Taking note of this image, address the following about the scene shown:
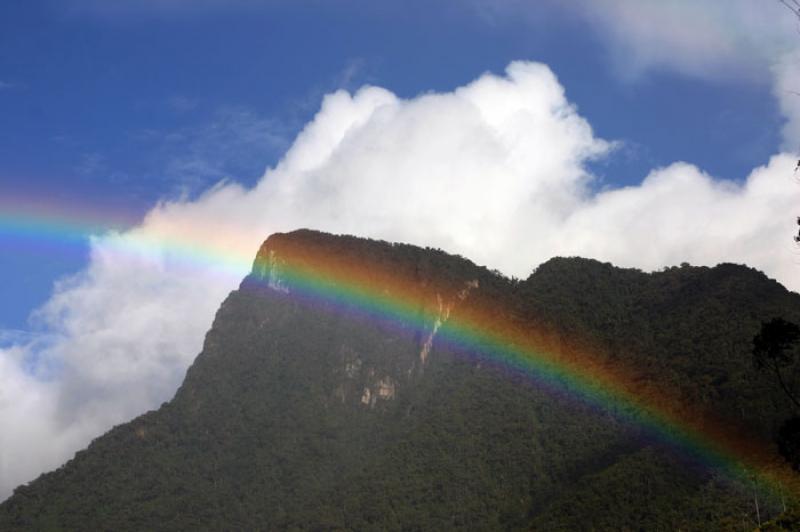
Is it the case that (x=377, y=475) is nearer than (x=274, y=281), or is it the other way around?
(x=377, y=475)

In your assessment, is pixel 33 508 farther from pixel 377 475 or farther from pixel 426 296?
pixel 426 296

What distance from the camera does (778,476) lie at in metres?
82.4

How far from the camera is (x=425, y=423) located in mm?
143625

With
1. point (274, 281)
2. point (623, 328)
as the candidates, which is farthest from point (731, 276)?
point (274, 281)

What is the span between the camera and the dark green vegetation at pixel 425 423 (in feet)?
322

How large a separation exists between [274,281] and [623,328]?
8181cm

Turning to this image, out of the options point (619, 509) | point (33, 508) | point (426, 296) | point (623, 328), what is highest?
point (426, 296)

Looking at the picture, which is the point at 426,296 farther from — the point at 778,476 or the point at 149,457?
the point at 778,476

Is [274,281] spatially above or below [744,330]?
above

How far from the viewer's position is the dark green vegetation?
98000 mm

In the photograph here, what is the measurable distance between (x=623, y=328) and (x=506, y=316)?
78.1 ft

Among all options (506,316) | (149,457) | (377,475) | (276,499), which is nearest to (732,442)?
(377,475)

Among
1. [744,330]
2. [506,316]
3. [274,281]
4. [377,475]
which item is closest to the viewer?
[744,330]

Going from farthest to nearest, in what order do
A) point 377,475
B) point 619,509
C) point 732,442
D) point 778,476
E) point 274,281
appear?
point 274,281 → point 377,475 → point 732,442 → point 619,509 → point 778,476
